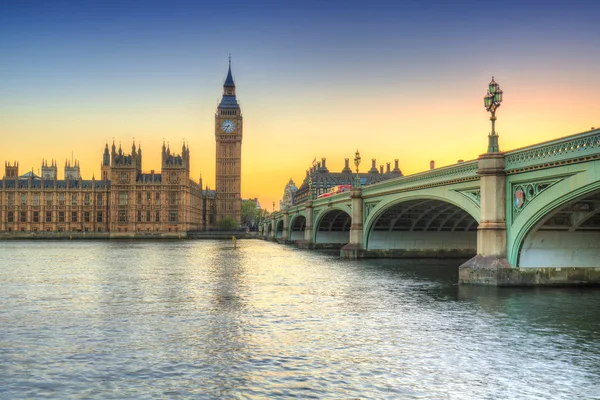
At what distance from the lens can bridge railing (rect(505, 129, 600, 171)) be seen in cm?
2330

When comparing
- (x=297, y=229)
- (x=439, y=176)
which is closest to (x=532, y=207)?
(x=439, y=176)

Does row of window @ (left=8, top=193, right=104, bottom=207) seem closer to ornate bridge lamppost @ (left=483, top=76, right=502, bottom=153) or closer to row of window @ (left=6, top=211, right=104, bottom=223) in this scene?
row of window @ (left=6, top=211, right=104, bottom=223)

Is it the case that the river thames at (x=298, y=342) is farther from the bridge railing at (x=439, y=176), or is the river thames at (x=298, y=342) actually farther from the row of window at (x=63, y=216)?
the row of window at (x=63, y=216)

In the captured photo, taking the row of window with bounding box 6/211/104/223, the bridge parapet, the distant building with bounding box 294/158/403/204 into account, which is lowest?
the row of window with bounding box 6/211/104/223

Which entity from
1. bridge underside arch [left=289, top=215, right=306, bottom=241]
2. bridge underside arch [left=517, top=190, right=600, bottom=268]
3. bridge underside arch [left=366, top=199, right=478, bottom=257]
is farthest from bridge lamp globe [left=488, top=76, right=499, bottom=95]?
bridge underside arch [left=289, top=215, right=306, bottom=241]

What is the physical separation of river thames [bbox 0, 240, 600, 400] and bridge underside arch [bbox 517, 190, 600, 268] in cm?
167

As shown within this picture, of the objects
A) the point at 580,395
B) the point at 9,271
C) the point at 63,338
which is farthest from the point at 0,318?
the point at 9,271

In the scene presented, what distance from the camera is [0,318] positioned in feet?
72.6

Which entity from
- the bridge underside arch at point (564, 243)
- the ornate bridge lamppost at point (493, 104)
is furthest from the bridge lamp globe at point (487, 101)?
the bridge underside arch at point (564, 243)

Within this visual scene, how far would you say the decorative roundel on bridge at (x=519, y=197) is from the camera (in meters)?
28.3

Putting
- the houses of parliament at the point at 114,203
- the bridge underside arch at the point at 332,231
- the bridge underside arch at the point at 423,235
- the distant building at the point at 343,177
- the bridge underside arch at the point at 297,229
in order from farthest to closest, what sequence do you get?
the distant building at the point at 343,177
the houses of parliament at the point at 114,203
the bridge underside arch at the point at 297,229
the bridge underside arch at the point at 332,231
the bridge underside arch at the point at 423,235

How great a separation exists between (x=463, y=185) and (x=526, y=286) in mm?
7367

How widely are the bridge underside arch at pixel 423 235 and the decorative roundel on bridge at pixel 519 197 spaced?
25.7m

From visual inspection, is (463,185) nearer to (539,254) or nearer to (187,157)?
(539,254)
